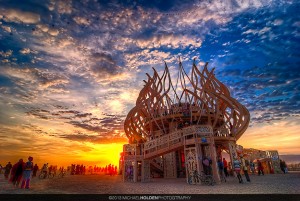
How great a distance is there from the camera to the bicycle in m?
13.0

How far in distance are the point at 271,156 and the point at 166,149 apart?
19.0m

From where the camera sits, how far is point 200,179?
1350 cm

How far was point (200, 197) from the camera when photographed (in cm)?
734

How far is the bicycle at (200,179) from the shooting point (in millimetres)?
12965

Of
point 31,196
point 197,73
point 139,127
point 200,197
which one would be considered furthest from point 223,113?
point 31,196

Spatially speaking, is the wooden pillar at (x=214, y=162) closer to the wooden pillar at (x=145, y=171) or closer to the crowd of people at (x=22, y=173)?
the wooden pillar at (x=145, y=171)

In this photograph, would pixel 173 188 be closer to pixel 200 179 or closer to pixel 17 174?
pixel 200 179

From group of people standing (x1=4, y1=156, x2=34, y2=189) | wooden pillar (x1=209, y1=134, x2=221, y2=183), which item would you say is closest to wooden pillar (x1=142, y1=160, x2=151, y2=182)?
wooden pillar (x1=209, y1=134, x2=221, y2=183)

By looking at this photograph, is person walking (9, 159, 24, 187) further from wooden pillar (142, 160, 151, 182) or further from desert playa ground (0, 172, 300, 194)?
wooden pillar (142, 160, 151, 182)

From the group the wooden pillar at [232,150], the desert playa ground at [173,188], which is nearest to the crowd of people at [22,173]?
the desert playa ground at [173,188]

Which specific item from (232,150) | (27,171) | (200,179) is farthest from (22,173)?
(232,150)

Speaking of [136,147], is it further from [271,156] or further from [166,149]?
[271,156]

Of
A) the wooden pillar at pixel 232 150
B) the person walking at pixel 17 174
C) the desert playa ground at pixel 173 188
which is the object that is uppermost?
the wooden pillar at pixel 232 150

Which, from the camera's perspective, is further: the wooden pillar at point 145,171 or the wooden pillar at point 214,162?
the wooden pillar at point 145,171
